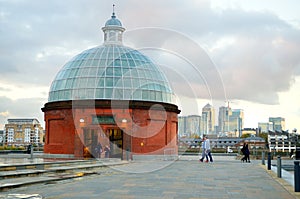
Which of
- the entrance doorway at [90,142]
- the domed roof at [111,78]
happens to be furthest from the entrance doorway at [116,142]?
the domed roof at [111,78]

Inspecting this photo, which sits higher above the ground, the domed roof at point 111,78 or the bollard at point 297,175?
the domed roof at point 111,78

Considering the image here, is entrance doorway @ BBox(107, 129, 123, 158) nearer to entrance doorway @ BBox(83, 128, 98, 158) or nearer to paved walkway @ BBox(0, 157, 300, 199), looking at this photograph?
entrance doorway @ BBox(83, 128, 98, 158)

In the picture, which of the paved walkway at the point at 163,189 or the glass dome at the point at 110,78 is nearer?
the paved walkway at the point at 163,189

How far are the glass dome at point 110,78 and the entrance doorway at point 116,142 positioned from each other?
3.06 m

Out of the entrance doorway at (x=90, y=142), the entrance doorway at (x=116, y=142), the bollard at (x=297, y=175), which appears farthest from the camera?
the entrance doorway at (x=116, y=142)

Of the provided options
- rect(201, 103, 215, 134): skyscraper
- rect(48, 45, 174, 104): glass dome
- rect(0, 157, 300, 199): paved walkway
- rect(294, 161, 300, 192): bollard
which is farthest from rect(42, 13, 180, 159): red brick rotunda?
rect(294, 161, 300, 192): bollard

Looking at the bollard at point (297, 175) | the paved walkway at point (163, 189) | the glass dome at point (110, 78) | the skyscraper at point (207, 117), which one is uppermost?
the glass dome at point (110, 78)

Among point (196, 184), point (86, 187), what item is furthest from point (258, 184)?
point (86, 187)

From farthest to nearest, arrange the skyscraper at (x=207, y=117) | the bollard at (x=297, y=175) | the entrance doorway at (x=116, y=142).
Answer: the entrance doorway at (x=116, y=142), the skyscraper at (x=207, y=117), the bollard at (x=297, y=175)

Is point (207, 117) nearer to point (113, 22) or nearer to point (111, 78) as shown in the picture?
point (111, 78)

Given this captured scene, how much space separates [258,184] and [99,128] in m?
21.0

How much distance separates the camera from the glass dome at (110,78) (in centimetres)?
3628

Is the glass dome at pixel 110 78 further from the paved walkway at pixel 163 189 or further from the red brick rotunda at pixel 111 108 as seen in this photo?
the paved walkway at pixel 163 189

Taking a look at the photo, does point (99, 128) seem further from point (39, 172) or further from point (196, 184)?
point (196, 184)
